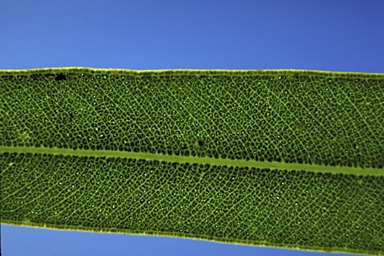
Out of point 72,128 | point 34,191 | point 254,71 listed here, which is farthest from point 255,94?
point 34,191

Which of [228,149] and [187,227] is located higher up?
[228,149]

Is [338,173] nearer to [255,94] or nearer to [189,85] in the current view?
[255,94]

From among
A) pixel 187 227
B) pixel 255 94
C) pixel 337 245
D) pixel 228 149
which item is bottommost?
pixel 337 245

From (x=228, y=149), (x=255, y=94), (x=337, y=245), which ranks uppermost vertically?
(x=255, y=94)

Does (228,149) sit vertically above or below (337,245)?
above

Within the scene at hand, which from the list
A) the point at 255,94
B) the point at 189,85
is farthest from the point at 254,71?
the point at 189,85

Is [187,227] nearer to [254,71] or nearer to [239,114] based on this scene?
[239,114]
